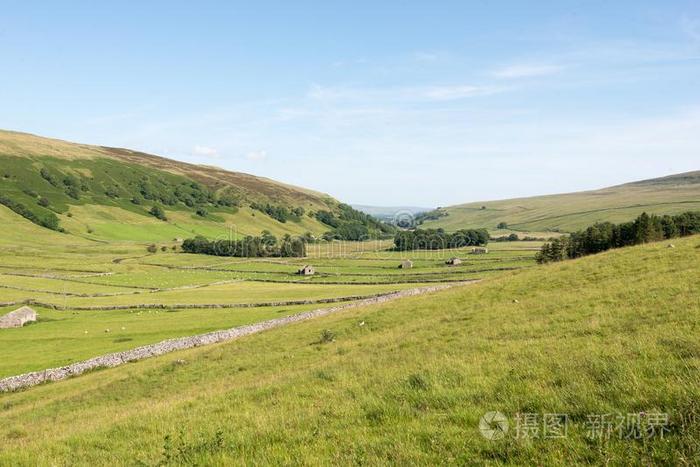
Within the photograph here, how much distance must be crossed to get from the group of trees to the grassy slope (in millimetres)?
74560

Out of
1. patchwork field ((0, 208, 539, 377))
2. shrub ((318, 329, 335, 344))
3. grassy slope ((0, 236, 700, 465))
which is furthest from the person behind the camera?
patchwork field ((0, 208, 539, 377))

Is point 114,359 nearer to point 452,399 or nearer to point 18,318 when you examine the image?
point 18,318

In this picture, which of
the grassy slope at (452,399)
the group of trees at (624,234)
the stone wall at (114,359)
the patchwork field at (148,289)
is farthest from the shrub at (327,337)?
the group of trees at (624,234)

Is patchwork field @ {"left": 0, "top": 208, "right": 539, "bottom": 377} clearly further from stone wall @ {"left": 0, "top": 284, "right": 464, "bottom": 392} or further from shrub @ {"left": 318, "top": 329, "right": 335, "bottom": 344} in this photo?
shrub @ {"left": 318, "top": 329, "right": 335, "bottom": 344}

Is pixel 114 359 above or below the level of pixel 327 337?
below

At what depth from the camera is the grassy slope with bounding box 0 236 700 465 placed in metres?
8.85

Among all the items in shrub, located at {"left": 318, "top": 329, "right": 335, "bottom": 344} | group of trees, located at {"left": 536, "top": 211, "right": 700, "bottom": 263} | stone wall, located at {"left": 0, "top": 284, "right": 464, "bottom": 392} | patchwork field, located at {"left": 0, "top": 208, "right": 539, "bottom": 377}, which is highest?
group of trees, located at {"left": 536, "top": 211, "right": 700, "bottom": 263}

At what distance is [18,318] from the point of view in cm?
7312

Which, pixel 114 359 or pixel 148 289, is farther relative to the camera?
pixel 148 289

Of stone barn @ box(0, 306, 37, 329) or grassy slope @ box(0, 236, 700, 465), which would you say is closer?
grassy slope @ box(0, 236, 700, 465)

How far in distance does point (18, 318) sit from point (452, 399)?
83185 millimetres

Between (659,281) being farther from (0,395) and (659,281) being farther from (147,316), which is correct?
(147,316)

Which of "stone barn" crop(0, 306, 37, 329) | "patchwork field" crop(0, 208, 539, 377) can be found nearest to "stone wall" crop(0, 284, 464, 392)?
"patchwork field" crop(0, 208, 539, 377)

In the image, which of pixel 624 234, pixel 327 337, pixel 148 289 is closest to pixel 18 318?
pixel 148 289
